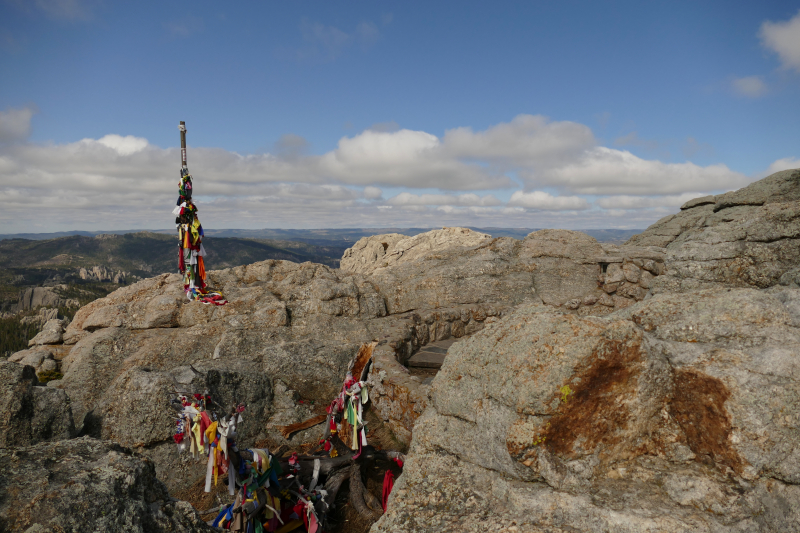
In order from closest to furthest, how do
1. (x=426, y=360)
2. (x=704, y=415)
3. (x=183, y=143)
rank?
(x=704, y=415) → (x=426, y=360) → (x=183, y=143)

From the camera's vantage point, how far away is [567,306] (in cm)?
1928

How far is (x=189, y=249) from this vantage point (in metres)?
19.5

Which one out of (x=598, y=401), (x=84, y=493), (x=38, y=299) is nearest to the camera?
(x=84, y=493)

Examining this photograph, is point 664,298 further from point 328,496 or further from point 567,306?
point 567,306

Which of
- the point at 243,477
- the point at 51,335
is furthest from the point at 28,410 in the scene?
the point at 51,335

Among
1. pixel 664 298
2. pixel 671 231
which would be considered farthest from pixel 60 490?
pixel 671 231

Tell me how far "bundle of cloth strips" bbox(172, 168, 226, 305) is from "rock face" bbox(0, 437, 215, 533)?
49.5 ft

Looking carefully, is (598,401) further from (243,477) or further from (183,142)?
(183,142)

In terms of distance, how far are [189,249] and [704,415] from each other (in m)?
20.7

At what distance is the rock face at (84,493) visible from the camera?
159 inches

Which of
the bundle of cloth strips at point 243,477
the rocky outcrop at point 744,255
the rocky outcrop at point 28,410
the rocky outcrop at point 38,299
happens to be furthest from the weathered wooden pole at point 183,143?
the rocky outcrop at point 38,299

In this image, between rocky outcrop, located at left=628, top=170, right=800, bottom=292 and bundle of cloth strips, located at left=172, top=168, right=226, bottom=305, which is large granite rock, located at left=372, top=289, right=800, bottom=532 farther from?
bundle of cloth strips, located at left=172, top=168, right=226, bottom=305

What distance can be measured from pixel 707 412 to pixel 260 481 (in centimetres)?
931

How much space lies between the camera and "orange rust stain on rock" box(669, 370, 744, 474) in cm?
558
